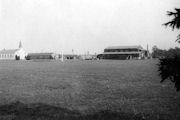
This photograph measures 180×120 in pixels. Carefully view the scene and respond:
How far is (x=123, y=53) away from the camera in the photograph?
118m

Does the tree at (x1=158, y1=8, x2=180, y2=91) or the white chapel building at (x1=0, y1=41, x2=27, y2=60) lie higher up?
the white chapel building at (x1=0, y1=41, x2=27, y2=60)

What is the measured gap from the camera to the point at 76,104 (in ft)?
30.4

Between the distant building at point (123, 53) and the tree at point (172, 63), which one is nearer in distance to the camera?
the tree at point (172, 63)

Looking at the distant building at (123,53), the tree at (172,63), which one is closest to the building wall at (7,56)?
the distant building at (123,53)

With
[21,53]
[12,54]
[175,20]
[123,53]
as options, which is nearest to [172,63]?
[175,20]

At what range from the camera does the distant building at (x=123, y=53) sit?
378 ft

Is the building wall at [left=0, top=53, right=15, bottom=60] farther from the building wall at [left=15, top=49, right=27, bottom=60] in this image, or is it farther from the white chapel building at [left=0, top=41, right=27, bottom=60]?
the building wall at [left=15, top=49, right=27, bottom=60]

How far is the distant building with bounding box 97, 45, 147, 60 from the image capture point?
4536 inches

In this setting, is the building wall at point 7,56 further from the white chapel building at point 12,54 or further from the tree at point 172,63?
the tree at point 172,63

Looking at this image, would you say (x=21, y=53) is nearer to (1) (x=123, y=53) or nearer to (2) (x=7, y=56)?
(2) (x=7, y=56)

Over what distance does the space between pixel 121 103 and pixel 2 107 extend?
4.46 metres

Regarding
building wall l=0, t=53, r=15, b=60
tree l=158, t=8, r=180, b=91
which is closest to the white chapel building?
building wall l=0, t=53, r=15, b=60

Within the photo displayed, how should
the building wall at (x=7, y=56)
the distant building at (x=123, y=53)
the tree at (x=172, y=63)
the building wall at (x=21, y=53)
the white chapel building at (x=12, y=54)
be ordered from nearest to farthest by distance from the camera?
1. the tree at (x=172, y=63)
2. the distant building at (x=123, y=53)
3. the white chapel building at (x=12, y=54)
4. the building wall at (x=7, y=56)
5. the building wall at (x=21, y=53)

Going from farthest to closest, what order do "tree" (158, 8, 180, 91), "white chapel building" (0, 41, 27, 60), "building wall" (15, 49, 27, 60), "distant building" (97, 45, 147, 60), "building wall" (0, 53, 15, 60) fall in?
"building wall" (15, 49, 27, 60) < "building wall" (0, 53, 15, 60) < "white chapel building" (0, 41, 27, 60) < "distant building" (97, 45, 147, 60) < "tree" (158, 8, 180, 91)
